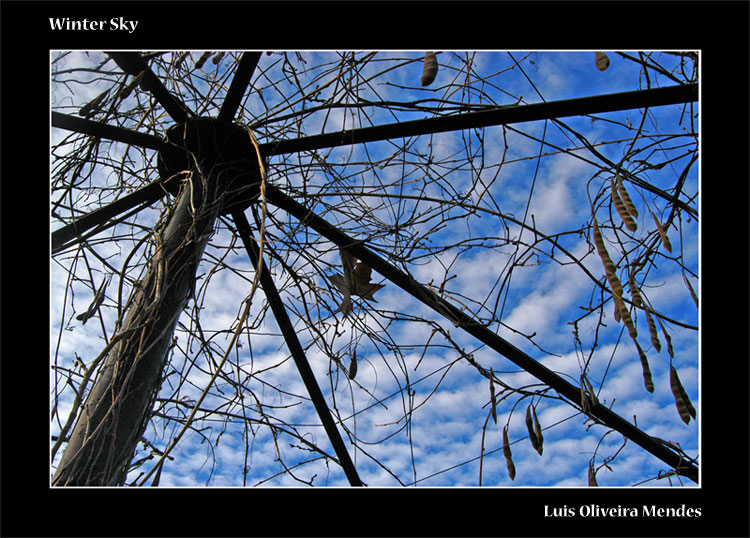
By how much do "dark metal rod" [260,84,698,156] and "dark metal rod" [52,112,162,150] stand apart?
44 cm

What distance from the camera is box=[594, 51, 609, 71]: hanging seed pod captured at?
4.77 feet

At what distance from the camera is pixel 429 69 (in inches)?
63.5

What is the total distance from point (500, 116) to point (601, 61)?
36 cm

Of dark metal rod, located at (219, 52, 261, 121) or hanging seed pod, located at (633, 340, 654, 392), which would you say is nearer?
hanging seed pod, located at (633, 340, 654, 392)

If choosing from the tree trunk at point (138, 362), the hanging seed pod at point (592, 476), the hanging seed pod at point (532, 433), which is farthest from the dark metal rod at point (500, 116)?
the hanging seed pod at point (592, 476)

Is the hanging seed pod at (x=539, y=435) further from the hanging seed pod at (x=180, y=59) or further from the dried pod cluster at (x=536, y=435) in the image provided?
the hanging seed pod at (x=180, y=59)

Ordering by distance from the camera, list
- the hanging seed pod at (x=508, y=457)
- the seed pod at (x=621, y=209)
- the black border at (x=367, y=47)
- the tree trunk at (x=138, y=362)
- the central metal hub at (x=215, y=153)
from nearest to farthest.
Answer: the black border at (x=367, y=47), the tree trunk at (x=138, y=362), the seed pod at (x=621, y=209), the hanging seed pod at (x=508, y=457), the central metal hub at (x=215, y=153)

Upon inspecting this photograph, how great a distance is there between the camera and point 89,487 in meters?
1.10

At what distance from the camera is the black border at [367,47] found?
1033 millimetres

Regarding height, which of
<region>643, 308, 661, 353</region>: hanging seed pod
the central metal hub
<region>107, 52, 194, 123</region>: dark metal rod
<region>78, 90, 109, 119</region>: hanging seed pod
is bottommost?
<region>643, 308, 661, 353</region>: hanging seed pod

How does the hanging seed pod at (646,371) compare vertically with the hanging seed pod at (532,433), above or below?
above

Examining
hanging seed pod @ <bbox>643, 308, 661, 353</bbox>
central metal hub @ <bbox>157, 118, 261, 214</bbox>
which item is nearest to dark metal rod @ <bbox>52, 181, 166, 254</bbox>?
central metal hub @ <bbox>157, 118, 261, 214</bbox>

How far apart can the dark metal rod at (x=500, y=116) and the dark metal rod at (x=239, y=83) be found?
9.5 inches

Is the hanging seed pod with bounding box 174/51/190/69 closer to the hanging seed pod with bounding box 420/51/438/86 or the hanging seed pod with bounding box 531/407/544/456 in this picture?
the hanging seed pod with bounding box 420/51/438/86
